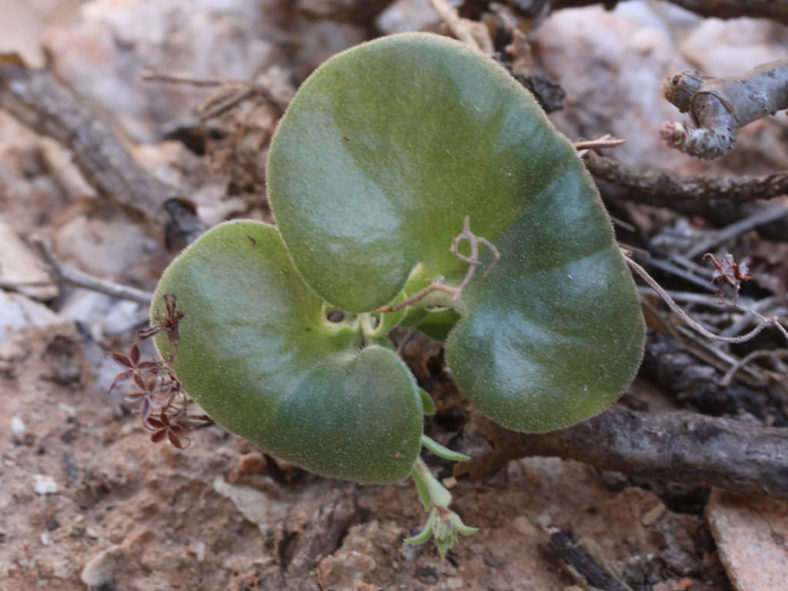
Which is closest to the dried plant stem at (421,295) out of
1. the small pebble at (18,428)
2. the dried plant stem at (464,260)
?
the dried plant stem at (464,260)

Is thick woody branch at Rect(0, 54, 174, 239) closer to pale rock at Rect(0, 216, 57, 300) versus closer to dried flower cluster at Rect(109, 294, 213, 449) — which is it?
pale rock at Rect(0, 216, 57, 300)

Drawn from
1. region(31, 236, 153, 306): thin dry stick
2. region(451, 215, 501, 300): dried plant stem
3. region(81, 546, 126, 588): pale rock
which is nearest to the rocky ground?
region(81, 546, 126, 588): pale rock

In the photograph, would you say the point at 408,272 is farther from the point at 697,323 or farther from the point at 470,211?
the point at 697,323

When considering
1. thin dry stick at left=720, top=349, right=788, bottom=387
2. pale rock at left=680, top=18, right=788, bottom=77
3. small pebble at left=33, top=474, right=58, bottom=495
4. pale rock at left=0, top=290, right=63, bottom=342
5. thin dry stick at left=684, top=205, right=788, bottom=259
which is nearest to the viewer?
small pebble at left=33, top=474, right=58, bottom=495

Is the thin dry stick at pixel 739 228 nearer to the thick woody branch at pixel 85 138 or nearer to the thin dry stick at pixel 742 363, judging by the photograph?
the thin dry stick at pixel 742 363

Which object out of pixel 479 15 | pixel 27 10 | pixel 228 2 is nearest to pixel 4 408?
pixel 479 15

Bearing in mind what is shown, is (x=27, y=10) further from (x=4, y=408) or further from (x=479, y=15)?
(x=4, y=408)

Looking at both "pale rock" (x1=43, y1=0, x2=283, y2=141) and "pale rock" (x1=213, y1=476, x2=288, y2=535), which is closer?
"pale rock" (x1=213, y1=476, x2=288, y2=535)
